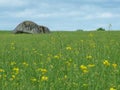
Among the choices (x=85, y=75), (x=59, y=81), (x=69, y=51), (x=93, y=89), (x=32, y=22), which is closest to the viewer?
(x=93, y=89)

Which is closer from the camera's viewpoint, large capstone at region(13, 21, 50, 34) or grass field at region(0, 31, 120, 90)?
grass field at region(0, 31, 120, 90)

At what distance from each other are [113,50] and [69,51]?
5.35 ft

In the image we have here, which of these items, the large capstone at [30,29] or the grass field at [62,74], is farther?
the large capstone at [30,29]

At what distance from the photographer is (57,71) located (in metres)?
9.74

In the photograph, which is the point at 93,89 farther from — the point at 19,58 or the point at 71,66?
the point at 19,58

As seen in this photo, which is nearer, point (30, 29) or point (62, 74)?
point (62, 74)

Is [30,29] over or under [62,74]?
over

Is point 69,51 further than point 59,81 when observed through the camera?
Yes

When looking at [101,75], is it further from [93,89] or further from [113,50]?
[113,50]

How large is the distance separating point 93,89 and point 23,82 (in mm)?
1537

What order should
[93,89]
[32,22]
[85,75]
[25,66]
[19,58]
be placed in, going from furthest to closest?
[32,22] → [19,58] → [25,66] → [85,75] → [93,89]

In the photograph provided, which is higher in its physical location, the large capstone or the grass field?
the large capstone

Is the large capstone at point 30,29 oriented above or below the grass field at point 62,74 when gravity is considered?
above

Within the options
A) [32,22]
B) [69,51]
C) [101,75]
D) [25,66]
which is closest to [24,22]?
[32,22]
